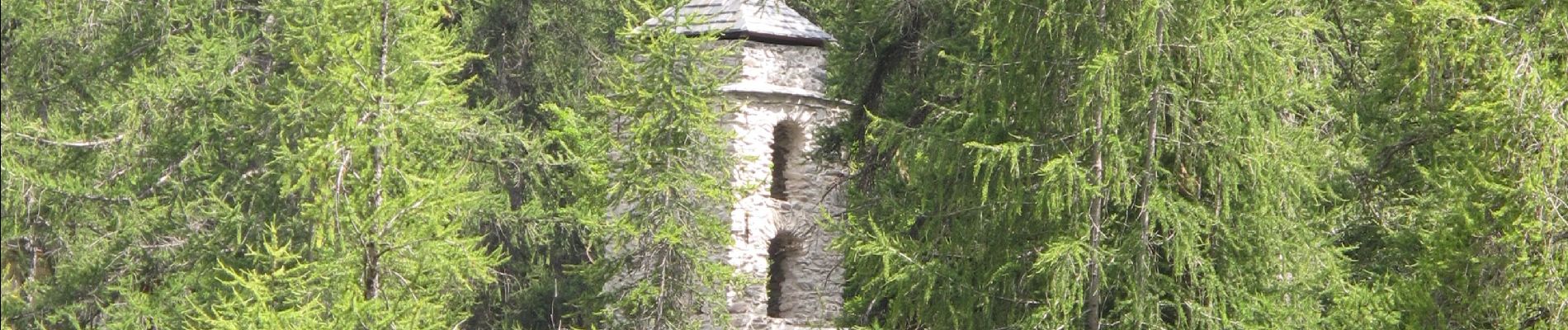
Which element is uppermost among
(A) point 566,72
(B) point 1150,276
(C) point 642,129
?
(B) point 1150,276

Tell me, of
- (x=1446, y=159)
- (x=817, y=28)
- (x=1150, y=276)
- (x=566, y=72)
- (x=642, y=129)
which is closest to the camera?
(x=1150, y=276)

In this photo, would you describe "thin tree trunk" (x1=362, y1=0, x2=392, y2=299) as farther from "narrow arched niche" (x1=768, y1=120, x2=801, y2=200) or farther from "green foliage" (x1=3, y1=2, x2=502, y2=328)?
"narrow arched niche" (x1=768, y1=120, x2=801, y2=200)

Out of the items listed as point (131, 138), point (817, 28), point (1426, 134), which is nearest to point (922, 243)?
point (1426, 134)

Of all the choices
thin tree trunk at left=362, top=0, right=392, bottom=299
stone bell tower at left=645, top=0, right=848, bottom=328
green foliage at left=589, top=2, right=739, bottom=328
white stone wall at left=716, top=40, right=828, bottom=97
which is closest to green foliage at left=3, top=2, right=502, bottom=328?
thin tree trunk at left=362, top=0, right=392, bottom=299

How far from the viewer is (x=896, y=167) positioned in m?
15.2

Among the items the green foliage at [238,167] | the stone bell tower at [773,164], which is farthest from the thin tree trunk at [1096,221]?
the stone bell tower at [773,164]

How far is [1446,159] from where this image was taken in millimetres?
13734

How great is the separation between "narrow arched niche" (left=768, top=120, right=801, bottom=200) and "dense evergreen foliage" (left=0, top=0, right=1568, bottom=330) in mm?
Answer: 471

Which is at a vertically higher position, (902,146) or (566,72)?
(902,146)

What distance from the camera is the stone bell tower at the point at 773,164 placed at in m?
Answer: 16.5

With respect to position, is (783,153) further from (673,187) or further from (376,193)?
(376,193)

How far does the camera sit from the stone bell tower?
1645 cm

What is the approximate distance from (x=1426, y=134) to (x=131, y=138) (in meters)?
10.7

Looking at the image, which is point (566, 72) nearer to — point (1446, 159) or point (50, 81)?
point (50, 81)
